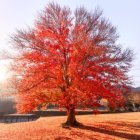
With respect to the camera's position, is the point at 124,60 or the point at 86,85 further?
the point at 124,60

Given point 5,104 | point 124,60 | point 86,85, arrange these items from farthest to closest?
point 5,104 < point 124,60 < point 86,85

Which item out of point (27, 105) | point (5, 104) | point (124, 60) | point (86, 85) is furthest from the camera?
point (5, 104)

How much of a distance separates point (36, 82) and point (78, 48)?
3.86 metres

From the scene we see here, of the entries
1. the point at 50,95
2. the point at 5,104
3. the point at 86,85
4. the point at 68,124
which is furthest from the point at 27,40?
the point at 5,104

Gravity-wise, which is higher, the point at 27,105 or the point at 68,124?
the point at 27,105

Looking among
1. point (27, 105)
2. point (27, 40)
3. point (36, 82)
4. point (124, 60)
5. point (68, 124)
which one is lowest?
point (68, 124)

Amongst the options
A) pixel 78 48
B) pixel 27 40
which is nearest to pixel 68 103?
pixel 78 48

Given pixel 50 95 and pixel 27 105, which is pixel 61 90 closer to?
pixel 50 95

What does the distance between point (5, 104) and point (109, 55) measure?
33.2 metres

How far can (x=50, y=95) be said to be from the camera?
64.3 feet

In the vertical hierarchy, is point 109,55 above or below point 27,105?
above

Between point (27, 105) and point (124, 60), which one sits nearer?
point (27, 105)

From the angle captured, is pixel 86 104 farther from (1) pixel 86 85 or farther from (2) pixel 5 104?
(2) pixel 5 104

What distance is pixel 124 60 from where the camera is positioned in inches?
816
